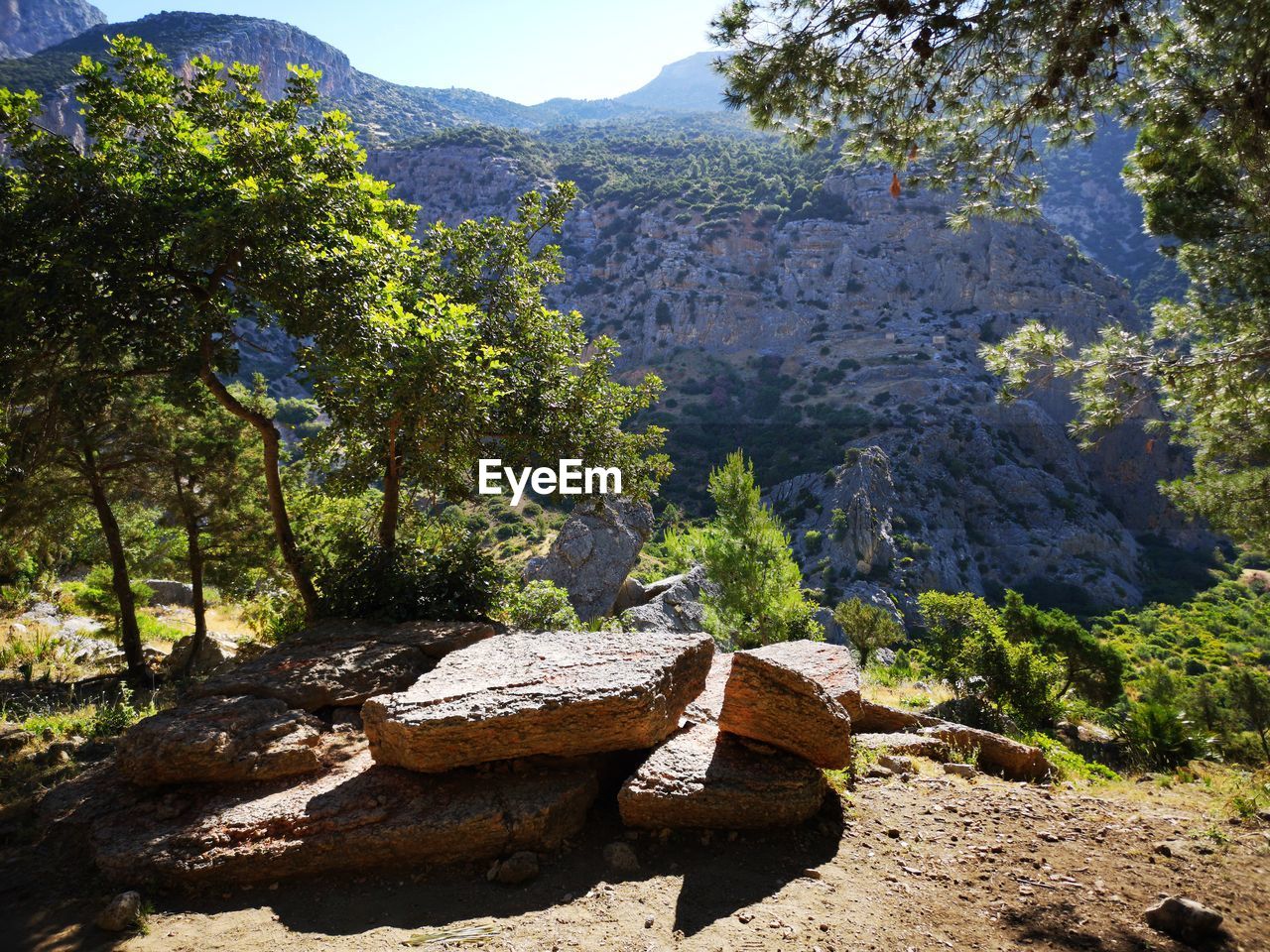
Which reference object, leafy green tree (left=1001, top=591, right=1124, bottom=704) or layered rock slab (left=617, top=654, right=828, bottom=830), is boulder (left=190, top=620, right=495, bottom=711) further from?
leafy green tree (left=1001, top=591, right=1124, bottom=704)

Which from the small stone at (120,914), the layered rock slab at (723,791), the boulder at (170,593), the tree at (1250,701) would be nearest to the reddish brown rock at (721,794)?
the layered rock slab at (723,791)

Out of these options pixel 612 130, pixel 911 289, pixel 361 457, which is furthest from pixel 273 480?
pixel 612 130

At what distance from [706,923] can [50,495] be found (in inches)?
439

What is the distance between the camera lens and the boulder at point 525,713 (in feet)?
14.2

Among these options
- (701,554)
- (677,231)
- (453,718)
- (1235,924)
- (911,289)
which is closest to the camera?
(1235,924)

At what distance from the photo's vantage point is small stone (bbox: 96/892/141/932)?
3.46 meters

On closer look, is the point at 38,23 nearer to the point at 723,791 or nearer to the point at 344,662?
the point at 344,662

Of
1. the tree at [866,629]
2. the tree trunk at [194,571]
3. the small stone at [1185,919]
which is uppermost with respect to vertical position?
the small stone at [1185,919]

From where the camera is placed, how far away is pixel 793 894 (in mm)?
3531

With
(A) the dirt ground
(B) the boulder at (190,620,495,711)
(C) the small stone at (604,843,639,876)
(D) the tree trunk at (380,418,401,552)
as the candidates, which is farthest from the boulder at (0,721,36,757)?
(C) the small stone at (604,843,639,876)

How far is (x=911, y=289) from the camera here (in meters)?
83.4

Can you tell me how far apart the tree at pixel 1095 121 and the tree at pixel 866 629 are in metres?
16.3

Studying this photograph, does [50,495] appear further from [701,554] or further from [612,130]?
[612,130]

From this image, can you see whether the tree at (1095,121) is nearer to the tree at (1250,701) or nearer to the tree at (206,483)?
the tree at (206,483)
